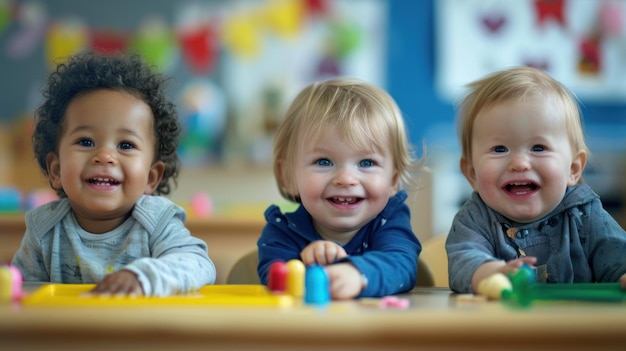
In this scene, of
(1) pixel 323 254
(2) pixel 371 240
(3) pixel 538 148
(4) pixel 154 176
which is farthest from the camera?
(4) pixel 154 176

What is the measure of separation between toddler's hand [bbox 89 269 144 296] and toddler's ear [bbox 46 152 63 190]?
1.78 feet

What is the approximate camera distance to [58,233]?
4.89 feet

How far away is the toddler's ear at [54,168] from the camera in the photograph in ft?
5.07

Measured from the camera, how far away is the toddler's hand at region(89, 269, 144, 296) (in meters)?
1.04

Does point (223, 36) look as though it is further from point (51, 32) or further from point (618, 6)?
point (618, 6)

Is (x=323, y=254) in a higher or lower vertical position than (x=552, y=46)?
lower

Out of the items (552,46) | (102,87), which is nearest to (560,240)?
(102,87)

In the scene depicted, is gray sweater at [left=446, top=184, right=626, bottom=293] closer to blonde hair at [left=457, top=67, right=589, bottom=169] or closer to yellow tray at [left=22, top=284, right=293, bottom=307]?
blonde hair at [left=457, top=67, right=589, bottom=169]

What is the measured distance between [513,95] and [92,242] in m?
0.87

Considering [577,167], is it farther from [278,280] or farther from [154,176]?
[154,176]

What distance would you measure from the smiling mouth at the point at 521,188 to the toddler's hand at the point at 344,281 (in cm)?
38

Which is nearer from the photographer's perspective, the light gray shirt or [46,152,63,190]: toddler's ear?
the light gray shirt

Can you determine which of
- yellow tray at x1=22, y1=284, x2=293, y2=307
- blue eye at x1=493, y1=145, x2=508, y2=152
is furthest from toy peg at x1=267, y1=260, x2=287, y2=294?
blue eye at x1=493, y1=145, x2=508, y2=152

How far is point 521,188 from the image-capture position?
4.51 ft
